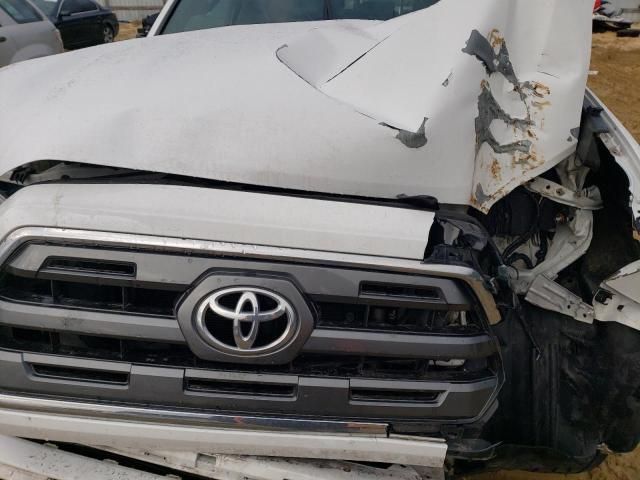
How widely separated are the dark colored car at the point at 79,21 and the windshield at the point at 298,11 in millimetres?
4933

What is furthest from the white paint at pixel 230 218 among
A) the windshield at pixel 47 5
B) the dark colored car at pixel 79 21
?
the windshield at pixel 47 5

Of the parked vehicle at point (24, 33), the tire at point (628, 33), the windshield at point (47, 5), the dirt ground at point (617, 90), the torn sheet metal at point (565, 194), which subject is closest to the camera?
the torn sheet metal at point (565, 194)

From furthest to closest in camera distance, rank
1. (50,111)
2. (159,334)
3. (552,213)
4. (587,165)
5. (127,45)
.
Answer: (127,45)
(552,213)
(587,165)
(50,111)
(159,334)

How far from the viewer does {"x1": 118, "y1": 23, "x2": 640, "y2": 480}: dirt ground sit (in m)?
2.68

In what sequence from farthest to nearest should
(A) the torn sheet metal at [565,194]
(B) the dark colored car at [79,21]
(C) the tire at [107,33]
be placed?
(C) the tire at [107,33], (B) the dark colored car at [79,21], (A) the torn sheet metal at [565,194]

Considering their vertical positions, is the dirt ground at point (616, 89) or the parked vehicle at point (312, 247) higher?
the parked vehicle at point (312, 247)

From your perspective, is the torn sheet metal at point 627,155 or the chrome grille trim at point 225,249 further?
the torn sheet metal at point 627,155

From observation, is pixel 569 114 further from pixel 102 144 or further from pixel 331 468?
pixel 102 144

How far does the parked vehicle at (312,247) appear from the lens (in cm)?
157

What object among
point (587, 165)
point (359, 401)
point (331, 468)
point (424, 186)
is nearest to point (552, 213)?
point (587, 165)

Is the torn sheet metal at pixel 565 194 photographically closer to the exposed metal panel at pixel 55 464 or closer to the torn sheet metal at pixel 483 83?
the torn sheet metal at pixel 483 83

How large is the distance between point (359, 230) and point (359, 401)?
483 millimetres

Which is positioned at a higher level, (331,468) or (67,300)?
(67,300)

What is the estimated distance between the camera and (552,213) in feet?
6.96
